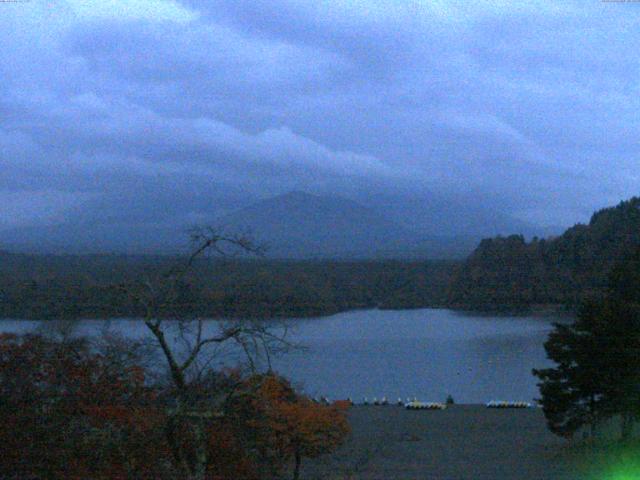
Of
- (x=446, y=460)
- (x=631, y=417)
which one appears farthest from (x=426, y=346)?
(x=446, y=460)

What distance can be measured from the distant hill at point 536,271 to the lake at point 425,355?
626 mm

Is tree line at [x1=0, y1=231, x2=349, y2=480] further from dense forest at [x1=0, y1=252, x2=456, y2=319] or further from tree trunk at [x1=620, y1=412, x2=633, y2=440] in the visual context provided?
tree trunk at [x1=620, y1=412, x2=633, y2=440]

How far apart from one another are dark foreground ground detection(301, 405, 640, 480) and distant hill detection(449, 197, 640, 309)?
5138 millimetres

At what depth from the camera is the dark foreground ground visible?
780cm

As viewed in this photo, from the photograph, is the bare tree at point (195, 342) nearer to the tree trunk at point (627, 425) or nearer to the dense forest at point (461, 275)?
the dense forest at point (461, 275)

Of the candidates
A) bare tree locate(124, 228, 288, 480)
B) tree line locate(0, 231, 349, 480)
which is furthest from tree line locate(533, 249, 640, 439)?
bare tree locate(124, 228, 288, 480)

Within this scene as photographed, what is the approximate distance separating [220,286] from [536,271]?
1457 cm

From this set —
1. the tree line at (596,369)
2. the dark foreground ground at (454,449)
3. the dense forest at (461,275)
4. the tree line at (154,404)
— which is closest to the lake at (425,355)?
the dense forest at (461,275)

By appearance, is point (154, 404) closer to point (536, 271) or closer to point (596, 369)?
point (596, 369)

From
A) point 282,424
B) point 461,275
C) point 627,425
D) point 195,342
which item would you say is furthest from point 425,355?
point 195,342

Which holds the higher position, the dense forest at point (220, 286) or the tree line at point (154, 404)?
the dense forest at point (220, 286)

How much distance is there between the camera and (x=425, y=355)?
18.1m

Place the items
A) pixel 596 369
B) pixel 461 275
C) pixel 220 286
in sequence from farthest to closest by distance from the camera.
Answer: pixel 461 275, pixel 596 369, pixel 220 286

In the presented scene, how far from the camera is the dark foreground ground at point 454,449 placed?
780 cm
